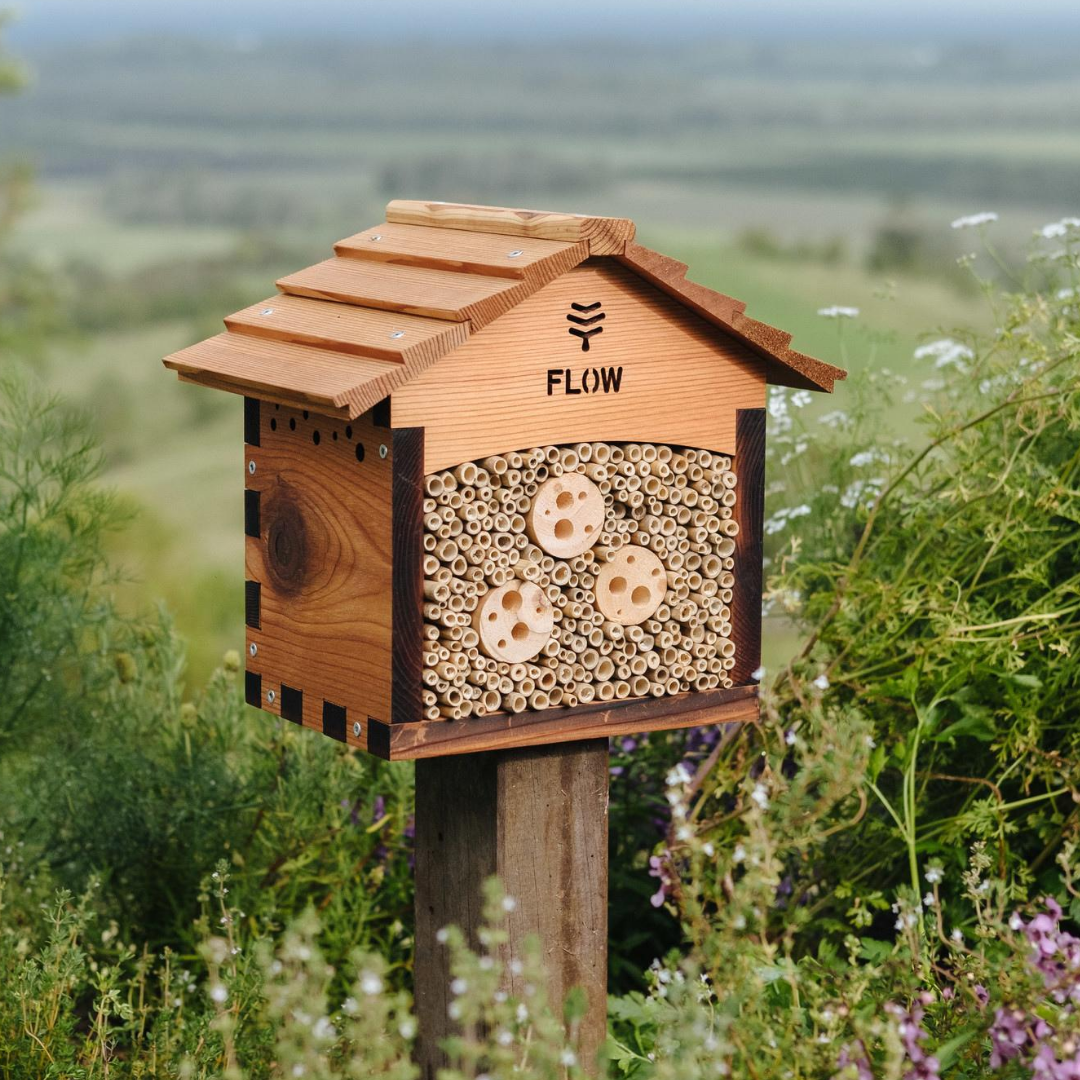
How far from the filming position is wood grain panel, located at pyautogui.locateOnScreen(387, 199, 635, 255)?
248 centimetres

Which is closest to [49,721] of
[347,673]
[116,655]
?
[116,655]

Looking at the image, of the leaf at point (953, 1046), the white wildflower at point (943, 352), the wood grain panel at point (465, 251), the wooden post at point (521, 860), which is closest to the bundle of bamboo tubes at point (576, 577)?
the wooden post at point (521, 860)

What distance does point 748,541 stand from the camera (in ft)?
9.09

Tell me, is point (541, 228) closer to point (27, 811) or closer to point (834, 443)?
point (834, 443)

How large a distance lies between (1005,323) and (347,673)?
1698 mm

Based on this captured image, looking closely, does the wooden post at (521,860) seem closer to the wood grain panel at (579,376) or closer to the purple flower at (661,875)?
the purple flower at (661,875)

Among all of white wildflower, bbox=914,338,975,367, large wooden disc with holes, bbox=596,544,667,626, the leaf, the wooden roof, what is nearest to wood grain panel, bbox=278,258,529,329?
the wooden roof

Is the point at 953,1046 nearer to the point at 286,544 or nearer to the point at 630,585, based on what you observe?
the point at 630,585

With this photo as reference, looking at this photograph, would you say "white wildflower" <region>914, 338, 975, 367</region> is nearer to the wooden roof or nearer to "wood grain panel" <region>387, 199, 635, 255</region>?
the wooden roof

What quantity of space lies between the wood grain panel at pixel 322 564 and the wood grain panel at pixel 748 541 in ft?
2.15

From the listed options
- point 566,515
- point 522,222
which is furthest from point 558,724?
point 522,222

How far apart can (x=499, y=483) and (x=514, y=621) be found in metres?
0.22

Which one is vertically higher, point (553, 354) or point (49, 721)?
point (553, 354)

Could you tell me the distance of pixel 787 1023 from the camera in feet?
7.50
